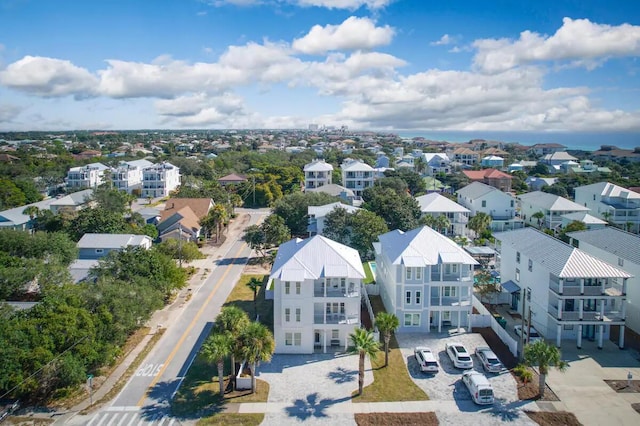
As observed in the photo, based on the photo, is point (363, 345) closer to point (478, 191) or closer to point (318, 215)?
point (318, 215)

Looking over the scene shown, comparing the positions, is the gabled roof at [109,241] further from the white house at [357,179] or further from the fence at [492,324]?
the white house at [357,179]

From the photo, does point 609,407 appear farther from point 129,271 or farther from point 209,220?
point 209,220

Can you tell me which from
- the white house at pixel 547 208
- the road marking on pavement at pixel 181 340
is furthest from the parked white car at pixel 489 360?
the white house at pixel 547 208

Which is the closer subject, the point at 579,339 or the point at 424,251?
the point at 579,339

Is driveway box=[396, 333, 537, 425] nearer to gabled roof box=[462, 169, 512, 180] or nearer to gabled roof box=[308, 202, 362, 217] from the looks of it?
gabled roof box=[308, 202, 362, 217]

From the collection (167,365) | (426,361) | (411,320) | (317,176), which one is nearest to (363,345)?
(426,361)
